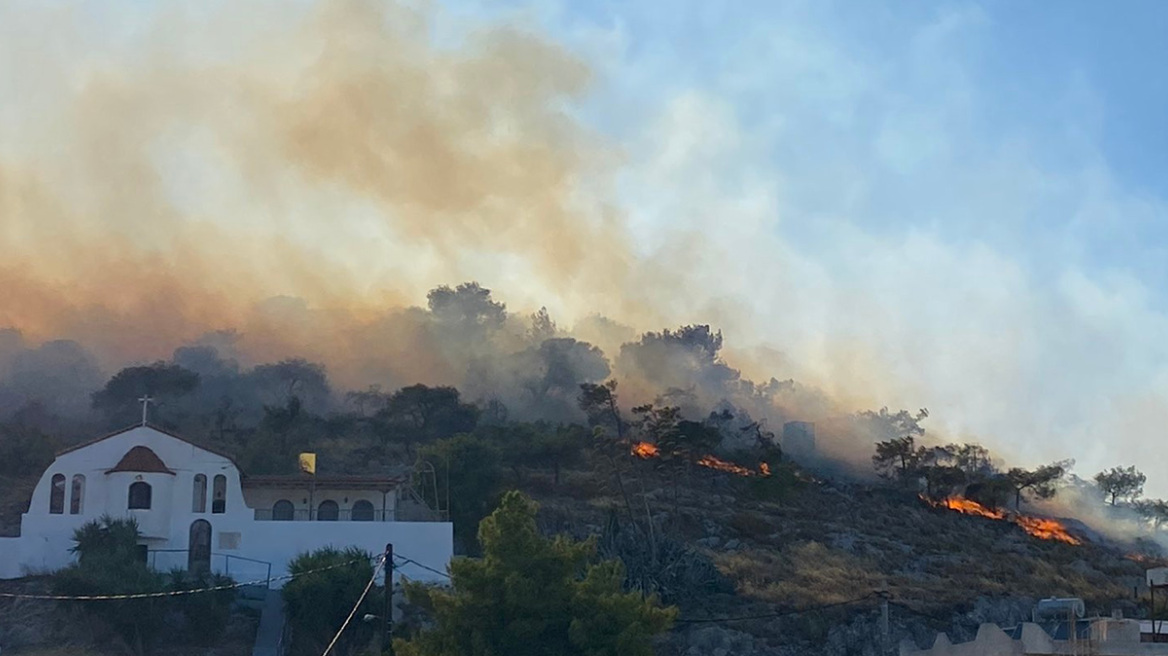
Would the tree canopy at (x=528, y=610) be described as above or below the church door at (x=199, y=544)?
below

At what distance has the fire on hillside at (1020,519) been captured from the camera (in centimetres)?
7769

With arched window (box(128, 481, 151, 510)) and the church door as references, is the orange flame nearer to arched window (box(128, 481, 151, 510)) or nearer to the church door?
the church door

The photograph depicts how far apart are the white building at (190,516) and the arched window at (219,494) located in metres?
0.04

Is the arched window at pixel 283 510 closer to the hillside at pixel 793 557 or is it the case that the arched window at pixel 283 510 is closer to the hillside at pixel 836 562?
the hillside at pixel 793 557

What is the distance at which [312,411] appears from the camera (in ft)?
301

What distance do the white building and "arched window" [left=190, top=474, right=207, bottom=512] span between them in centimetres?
4

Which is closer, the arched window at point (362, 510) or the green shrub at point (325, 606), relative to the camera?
the green shrub at point (325, 606)

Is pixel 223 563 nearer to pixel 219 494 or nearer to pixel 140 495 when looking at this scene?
pixel 219 494

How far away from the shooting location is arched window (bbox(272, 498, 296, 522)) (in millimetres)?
53031

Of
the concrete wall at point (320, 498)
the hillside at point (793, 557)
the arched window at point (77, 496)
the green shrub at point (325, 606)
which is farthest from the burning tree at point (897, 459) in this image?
the arched window at point (77, 496)

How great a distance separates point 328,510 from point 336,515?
0.37 metres

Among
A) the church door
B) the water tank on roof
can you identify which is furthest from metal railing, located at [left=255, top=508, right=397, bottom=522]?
the water tank on roof

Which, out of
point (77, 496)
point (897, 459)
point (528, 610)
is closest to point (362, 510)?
point (77, 496)

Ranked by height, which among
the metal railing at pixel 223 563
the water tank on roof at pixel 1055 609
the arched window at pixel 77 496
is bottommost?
the water tank on roof at pixel 1055 609
